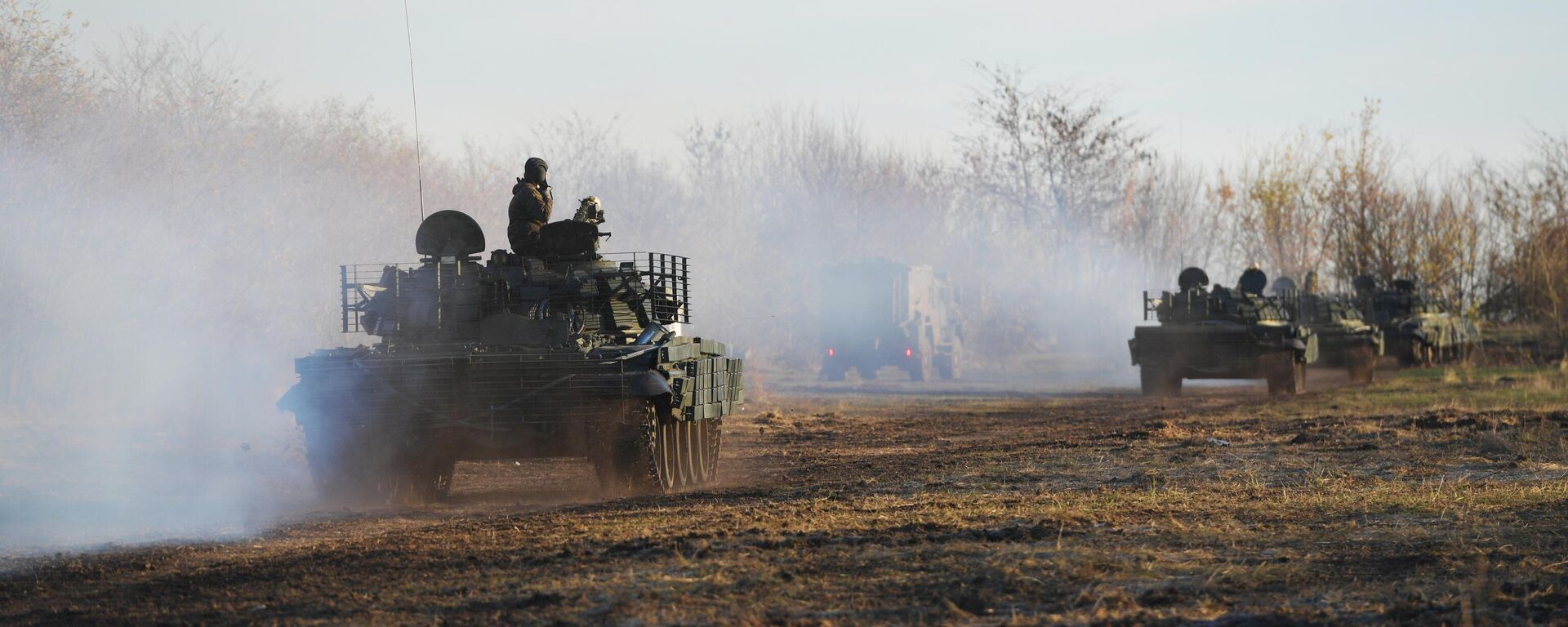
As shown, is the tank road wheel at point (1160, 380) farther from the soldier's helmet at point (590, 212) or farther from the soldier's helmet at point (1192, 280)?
the soldier's helmet at point (590, 212)

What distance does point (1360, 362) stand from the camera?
3078 cm

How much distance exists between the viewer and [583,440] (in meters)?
12.0

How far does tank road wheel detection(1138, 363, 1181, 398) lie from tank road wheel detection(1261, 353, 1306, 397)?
1374mm

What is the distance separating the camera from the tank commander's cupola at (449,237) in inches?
533

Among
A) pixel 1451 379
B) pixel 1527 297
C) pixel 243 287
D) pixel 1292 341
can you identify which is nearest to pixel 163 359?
pixel 243 287

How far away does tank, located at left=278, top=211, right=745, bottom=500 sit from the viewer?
11.8 metres

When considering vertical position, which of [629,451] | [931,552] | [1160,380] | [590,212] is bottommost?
[931,552]

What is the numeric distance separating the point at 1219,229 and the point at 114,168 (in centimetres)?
5187

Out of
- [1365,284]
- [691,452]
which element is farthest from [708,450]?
[1365,284]

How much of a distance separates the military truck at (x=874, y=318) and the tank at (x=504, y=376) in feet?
72.0

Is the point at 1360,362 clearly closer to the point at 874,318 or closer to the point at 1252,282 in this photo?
the point at 1252,282

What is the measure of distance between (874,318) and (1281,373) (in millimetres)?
11452

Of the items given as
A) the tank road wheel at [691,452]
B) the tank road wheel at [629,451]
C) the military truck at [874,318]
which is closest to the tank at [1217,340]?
the military truck at [874,318]

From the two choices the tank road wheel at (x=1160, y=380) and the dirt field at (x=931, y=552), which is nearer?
the dirt field at (x=931, y=552)
